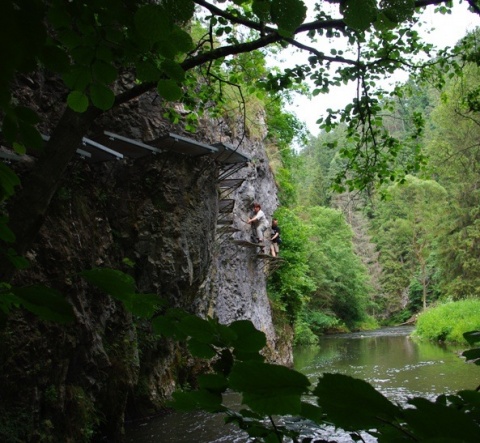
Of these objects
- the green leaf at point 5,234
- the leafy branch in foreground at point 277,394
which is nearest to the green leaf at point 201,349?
the leafy branch in foreground at point 277,394

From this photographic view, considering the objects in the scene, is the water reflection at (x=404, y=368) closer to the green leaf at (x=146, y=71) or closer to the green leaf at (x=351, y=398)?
the green leaf at (x=146, y=71)

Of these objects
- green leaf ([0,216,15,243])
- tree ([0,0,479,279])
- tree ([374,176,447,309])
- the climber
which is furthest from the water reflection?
tree ([374,176,447,309])

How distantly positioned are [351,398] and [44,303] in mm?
468

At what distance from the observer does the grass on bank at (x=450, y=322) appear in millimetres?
18469

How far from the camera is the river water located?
674 centimetres

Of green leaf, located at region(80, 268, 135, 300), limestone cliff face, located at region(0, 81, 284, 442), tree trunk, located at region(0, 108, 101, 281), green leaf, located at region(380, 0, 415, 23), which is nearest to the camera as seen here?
green leaf, located at region(80, 268, 135, 300)

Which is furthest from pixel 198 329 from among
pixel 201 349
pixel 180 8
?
pixel 180 8

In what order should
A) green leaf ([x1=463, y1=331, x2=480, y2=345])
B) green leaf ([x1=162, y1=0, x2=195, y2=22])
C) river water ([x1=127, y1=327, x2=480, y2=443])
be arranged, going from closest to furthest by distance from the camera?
green leaf ([x1=162, y1=0, x2=195, y2=22]) → green leaf ([x1=463, y1=331, x2=480, y2=345]) → river water ([x1=127, y1=327, x2=480, y2=443])

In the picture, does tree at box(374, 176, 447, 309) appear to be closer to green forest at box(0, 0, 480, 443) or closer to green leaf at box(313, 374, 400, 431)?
green forest at box(0, 0, 480, 443)

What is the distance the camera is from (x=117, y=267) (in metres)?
6.74

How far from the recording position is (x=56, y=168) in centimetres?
234

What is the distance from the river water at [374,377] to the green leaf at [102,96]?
34.7 inches

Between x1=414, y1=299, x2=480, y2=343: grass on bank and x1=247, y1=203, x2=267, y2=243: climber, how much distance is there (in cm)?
984

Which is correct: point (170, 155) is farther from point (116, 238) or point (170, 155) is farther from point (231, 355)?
point (231, 355)
